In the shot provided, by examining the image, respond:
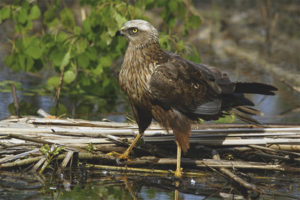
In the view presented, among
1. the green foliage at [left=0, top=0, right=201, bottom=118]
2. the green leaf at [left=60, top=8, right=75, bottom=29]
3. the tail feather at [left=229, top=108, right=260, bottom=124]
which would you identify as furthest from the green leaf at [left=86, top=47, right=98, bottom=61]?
the tail feather at [left=229, top=108, right=260, bottom=124]

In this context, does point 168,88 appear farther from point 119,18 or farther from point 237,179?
point 119,18

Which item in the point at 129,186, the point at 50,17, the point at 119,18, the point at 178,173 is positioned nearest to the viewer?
the point at 129,186

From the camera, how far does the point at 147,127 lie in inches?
191

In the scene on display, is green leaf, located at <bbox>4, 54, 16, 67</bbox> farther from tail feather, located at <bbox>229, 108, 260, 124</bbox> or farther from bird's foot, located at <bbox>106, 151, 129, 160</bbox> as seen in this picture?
tail feather, located at <bbox>229, 108, 260, 124</bbox>

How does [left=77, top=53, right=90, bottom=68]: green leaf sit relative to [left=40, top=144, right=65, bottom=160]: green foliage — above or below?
above

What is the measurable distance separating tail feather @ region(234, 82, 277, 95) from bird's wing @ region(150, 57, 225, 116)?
0.63 feet

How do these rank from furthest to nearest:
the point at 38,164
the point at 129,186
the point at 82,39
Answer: the point at 82,39
the point at 38,164
the point at 129,186

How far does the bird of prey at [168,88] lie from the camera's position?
455cm

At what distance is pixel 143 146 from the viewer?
16.1ft

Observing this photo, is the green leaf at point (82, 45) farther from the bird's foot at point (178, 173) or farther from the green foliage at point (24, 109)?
the bird's foot at point (178, 173)

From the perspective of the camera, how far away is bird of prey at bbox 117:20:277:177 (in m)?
4.55

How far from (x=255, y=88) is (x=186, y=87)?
680mm


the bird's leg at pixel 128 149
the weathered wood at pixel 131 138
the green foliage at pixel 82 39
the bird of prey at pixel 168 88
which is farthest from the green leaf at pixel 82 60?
the bird's leg at pixel 128 149

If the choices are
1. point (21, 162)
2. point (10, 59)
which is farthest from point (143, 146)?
point (10, 59)
